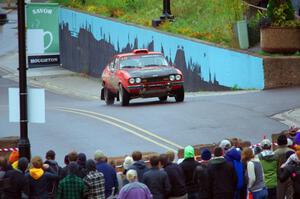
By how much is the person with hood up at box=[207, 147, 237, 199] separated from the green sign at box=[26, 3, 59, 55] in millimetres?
3634

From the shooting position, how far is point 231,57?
35.0 m

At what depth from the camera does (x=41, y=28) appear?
15234 millimetres

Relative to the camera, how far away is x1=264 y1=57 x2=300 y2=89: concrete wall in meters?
32.4

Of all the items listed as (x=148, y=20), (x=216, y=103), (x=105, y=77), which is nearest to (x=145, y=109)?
(x=216, y=103)

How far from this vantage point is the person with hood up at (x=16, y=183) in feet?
43.4

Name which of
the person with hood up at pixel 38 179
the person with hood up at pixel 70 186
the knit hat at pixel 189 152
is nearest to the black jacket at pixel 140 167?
the knit hat at pixel 189 152

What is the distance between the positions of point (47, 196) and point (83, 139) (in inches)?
368

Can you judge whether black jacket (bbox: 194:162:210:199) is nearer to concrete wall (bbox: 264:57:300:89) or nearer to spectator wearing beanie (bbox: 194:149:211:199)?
spectator wearing beanie (bbox: 194:149:211:199)

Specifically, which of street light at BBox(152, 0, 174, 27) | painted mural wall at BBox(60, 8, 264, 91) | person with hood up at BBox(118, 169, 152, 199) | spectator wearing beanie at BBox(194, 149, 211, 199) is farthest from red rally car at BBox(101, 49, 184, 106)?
person with hood up at BBox(118, 169, 152, 199)

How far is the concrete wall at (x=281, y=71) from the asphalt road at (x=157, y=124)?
1.05 m

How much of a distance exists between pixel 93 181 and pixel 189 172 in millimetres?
1615

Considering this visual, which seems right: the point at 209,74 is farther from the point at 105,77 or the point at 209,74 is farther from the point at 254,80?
the point at 105,77

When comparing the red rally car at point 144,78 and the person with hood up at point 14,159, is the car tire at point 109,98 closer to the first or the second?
the red rally car at point 144,78

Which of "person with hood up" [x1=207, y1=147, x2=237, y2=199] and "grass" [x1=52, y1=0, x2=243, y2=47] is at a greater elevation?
"grass" [x1=52, y1=0, x2=243, y2=47]
